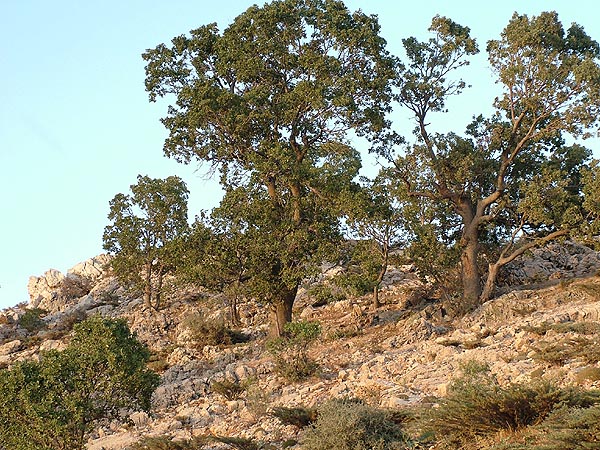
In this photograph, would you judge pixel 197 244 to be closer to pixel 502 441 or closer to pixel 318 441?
pixel 318 441

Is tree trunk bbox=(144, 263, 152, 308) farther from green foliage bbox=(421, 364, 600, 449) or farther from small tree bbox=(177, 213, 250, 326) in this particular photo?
green foliage bbox=(421, 364, 600, 449)

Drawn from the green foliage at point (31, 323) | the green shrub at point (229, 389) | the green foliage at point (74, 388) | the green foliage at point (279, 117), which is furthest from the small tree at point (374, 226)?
the green foliage at point (31, 323)

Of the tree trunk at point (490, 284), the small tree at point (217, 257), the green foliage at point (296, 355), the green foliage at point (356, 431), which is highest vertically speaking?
the small tree at point (217, 257)

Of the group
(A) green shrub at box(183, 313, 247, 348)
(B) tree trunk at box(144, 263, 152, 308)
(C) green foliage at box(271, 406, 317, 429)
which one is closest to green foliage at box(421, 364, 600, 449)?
(C) green foliage at box(271, 406, 317, 429)

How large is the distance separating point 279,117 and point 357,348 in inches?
386

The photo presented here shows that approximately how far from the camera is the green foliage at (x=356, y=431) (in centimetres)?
1290

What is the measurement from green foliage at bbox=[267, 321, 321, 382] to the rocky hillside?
33cm

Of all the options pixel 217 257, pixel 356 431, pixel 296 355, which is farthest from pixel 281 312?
pixel 356 431

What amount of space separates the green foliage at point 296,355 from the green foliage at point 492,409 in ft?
29.2

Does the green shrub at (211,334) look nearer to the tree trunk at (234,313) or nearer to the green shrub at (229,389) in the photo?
the tree trunk at (234,313)

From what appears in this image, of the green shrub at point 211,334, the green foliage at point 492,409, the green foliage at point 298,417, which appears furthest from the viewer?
the green shrub at point 211,334

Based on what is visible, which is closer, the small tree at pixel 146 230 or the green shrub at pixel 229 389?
the green shrub at pixel 229 389

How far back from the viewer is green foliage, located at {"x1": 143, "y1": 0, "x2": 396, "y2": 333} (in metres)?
27.1

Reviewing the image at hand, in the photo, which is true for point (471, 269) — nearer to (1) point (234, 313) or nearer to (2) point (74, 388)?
(1) point (234, 313)
